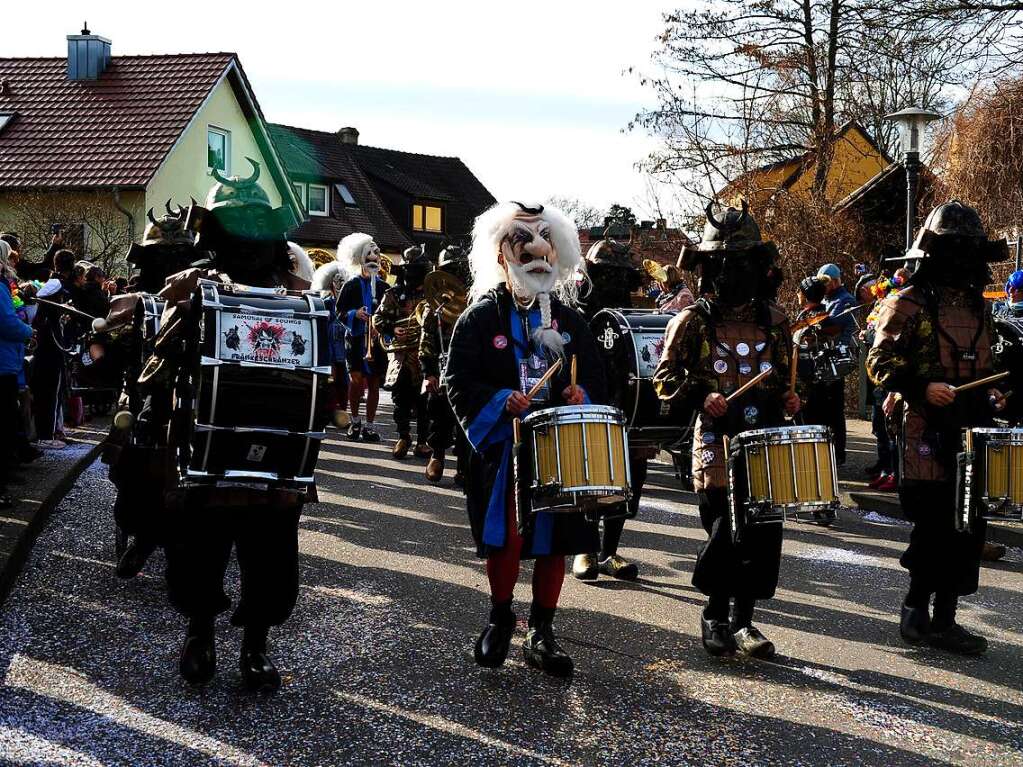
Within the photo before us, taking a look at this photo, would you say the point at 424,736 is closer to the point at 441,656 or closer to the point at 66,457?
the point at 441,656

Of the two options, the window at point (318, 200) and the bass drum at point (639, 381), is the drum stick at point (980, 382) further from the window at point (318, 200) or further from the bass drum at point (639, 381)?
the window at point (318, 200)

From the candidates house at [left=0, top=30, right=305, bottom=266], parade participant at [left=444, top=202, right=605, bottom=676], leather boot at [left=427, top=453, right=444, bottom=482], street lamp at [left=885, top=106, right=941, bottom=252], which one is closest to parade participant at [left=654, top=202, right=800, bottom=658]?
parade participant at [left=444, top=202, right=605, bottom=676]

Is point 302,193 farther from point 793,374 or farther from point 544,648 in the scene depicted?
point 544,648

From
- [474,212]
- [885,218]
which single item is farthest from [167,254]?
[474,212]

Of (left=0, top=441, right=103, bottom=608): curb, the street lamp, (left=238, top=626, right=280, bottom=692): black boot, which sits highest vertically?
the street lamp

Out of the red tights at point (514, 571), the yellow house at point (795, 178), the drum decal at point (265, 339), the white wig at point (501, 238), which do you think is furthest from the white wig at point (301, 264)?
the yellow house at point (795, 178)

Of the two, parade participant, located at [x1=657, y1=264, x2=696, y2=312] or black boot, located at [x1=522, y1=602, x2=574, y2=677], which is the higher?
parade participant, located at [x1=657, y1=264, x2=696, y2=312]

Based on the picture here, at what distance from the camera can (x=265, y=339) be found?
483 cm

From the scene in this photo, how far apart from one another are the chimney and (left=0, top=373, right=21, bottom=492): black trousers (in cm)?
2631

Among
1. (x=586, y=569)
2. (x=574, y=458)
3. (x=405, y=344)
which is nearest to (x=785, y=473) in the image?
(x=574, y=458)

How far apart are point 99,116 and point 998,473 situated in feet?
100

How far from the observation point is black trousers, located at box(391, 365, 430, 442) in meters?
12.6

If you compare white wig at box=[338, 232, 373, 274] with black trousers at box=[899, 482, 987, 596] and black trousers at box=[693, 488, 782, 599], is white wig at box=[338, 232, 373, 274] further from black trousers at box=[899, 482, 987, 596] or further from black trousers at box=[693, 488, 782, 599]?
black trousers at box=[899, 482, 987, 596]

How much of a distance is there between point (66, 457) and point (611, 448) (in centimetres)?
791
